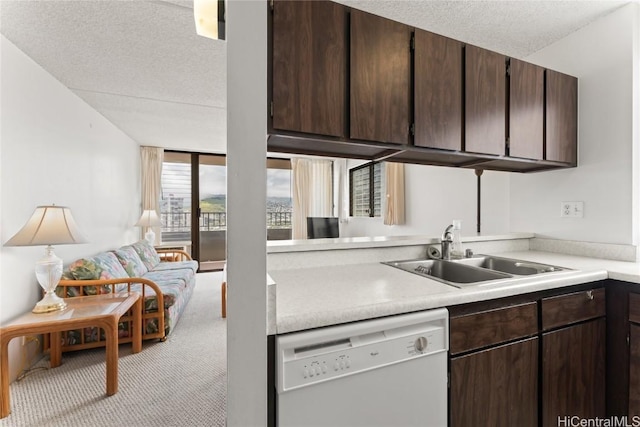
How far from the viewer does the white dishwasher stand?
810 millimetres

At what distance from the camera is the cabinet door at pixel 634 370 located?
127cm

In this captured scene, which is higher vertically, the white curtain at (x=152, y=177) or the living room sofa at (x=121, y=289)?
the white curtain at (x=152, y=177)

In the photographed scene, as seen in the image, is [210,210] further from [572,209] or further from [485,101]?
[572,209]

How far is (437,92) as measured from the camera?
1419mm

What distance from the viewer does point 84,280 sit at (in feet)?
7.91

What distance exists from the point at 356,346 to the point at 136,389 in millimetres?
1897

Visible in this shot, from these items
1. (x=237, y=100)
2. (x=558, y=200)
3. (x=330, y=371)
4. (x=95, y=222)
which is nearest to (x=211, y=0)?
(x=237, y=100)

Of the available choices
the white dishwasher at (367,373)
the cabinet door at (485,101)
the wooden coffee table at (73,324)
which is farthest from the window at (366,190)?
the white dishwasher at (367,373)

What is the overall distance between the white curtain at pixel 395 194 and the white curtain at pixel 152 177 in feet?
13.7

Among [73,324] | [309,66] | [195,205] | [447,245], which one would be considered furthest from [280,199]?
[309,66]

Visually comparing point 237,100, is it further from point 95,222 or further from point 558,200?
point 95,222

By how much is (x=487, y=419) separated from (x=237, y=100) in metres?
1.45

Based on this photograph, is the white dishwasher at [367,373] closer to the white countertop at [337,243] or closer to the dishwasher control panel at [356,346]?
the dishwasher control panel at [356,346]

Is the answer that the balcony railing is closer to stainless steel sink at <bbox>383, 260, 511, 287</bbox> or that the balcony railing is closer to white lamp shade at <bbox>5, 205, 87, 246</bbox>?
white lamp shade at <bbox>5, 205, 87, 246</bbox>
